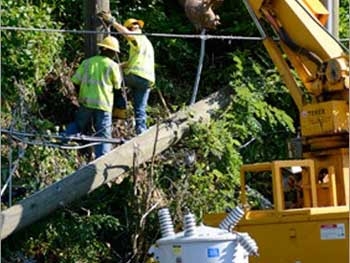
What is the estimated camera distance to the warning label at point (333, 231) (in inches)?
382

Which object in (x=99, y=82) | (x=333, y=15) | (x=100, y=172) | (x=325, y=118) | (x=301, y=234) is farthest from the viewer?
(x=333, y=15)

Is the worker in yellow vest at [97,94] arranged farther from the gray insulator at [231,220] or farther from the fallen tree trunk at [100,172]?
the gray insulator at [231,220]

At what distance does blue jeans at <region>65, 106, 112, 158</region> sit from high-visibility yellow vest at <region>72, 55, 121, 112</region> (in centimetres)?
9

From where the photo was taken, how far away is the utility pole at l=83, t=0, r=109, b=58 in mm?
14023

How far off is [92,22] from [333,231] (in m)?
5.46

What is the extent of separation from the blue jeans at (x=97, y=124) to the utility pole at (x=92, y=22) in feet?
3.54

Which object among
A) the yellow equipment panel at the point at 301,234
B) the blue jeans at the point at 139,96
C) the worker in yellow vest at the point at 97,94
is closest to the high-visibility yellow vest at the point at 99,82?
the worker in yellow vest at the point at 97,94

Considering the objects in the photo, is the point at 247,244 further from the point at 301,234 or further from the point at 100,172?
the point at 100,172

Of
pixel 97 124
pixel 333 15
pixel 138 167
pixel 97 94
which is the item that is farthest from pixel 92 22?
pixel 333 15

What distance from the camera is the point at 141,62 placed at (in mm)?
13500


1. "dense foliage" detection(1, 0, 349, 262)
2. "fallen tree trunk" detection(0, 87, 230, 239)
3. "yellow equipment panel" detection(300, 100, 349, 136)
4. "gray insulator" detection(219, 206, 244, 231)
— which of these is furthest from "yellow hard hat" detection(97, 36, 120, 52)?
"gray insulator" detection(219, 206, 244, 231)

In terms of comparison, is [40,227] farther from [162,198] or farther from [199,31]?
[199,31]

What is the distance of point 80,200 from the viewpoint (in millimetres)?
12672

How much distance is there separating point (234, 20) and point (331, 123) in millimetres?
5514
